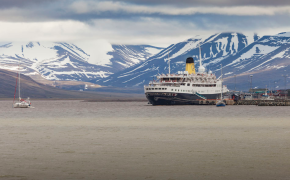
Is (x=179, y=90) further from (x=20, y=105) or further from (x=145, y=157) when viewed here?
(x=145, y=157)

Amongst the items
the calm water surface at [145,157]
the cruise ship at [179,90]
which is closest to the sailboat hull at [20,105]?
the cruise ship at [179,90]

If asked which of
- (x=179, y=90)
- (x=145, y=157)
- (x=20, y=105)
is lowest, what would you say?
(x=145, y=157)

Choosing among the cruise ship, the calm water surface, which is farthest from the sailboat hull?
the calm water surface

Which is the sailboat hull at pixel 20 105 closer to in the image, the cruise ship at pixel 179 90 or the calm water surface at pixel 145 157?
the cruise ship at pixel 179 90

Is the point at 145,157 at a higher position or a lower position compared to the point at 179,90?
lower

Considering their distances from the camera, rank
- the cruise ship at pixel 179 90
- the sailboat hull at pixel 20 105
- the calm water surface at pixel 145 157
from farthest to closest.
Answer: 1. the sailboat hull at pixel 20 105
2. the cruise ship at pixel 179 90
3. the calm water surface at pixel 145 157

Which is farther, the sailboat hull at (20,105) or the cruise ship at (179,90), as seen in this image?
the sailboat hull at (20,105)

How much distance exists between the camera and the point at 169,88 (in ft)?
573

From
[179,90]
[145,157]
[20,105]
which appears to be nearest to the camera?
[145,157]

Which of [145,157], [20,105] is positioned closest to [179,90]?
[20,105]

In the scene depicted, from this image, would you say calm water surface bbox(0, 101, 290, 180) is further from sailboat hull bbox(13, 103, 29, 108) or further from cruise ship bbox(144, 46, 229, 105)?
sailboat hull bbox(13, 103, 29, 108)

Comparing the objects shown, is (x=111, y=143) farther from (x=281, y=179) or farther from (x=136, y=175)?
(x=281, y=179)

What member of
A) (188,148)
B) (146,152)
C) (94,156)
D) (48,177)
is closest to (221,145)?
(188,148)

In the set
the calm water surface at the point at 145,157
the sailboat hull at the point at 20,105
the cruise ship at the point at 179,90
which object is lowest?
the calm water surface at the point at 145,157
